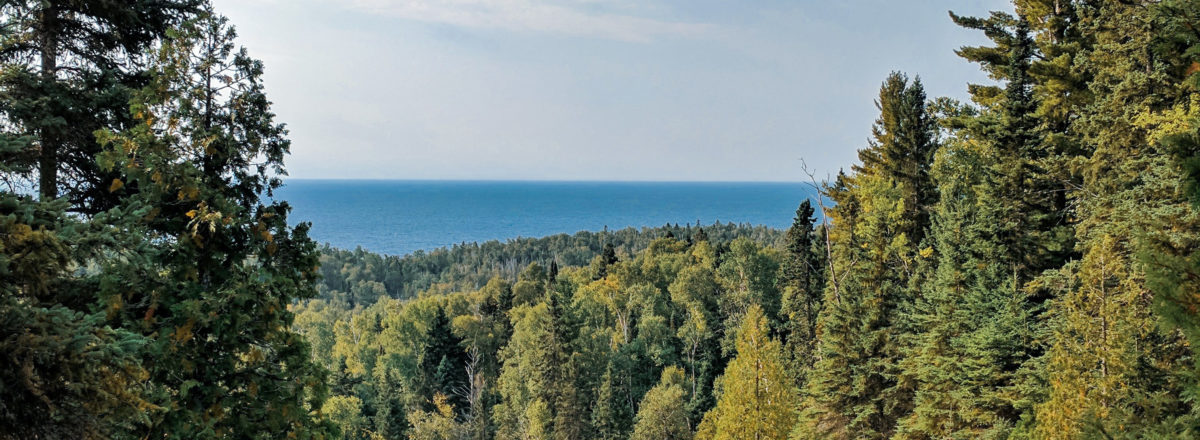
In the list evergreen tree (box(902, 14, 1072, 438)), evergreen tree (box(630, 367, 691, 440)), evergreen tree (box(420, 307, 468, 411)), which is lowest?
evergreen tree (box(420, 307, 468, 411))

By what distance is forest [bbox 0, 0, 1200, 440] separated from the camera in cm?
575

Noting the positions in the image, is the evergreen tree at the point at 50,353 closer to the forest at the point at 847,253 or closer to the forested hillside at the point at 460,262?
the forest at the point at 847,253

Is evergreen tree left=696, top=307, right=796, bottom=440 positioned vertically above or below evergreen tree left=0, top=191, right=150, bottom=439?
below

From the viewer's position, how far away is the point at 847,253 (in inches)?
905

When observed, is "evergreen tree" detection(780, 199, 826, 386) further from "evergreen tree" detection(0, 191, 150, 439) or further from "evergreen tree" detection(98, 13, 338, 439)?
"evergreen tree" detection(0, 191, 150, 439)

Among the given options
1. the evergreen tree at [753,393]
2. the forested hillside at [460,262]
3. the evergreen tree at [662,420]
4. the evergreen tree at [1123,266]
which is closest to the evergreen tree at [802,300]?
the evergreen tree at [662,420]

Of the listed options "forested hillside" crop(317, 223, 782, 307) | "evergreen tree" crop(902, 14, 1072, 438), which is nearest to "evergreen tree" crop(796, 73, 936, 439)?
"evergreen tree" crop(902, 14, 1072, 438)

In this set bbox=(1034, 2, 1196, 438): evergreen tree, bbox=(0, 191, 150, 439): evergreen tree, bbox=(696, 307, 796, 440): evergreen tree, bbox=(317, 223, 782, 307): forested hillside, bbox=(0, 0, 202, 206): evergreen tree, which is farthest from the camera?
bbox=(317, 223, 782, 307): forested hillside

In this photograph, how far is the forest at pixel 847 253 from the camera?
18.9ft

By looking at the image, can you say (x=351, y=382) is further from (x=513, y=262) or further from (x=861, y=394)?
(x=513, y=262)

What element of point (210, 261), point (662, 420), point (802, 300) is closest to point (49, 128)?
point (210, 261)

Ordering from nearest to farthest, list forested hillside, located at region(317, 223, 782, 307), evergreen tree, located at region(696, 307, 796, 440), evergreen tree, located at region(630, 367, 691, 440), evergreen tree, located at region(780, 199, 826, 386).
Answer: evergreen tree, located at region(696, 307, 796, 440), evergreen tree, located at region(780, 199, 826, 386), evergreen tree, located at region(630, 367, 691, 440), forested hillside, located at region(317, 223, 782, 307)

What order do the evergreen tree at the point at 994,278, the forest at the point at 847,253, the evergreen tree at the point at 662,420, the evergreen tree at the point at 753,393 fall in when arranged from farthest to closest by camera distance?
the evergreen tree at the point at 662,420 → the evergreen tree at the point at 753,393 → the evergreen tree at the point at 994,278 → the forest at the point at 847,253

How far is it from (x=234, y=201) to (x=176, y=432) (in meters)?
2.83
